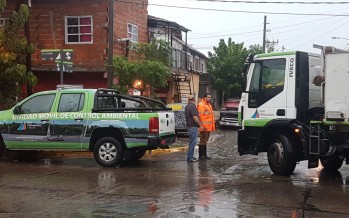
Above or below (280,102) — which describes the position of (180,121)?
below

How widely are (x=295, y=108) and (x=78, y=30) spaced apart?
14925 millimetres

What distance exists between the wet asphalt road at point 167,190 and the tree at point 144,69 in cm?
592

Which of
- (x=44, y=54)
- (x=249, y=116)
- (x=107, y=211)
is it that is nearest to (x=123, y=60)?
(x=44, y=54)

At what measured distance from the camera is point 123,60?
57.3 feet

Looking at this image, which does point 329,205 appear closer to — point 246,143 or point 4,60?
point 246,143

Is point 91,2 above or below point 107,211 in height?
above

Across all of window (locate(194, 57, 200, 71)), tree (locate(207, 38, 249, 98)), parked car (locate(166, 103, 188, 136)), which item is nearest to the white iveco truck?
parked car (locate(166, 103, 188, 136))

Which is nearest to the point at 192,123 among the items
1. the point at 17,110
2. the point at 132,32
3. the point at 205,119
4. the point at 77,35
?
the point at 205,119

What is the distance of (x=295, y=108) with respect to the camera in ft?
30.3

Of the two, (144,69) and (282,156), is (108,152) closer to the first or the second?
(282,156)

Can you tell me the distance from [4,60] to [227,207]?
9.78 m

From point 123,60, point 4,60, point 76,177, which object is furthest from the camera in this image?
point 123,60

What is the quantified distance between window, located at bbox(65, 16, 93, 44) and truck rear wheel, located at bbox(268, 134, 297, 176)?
45.8 ft

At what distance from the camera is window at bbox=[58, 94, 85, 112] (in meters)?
10.9
